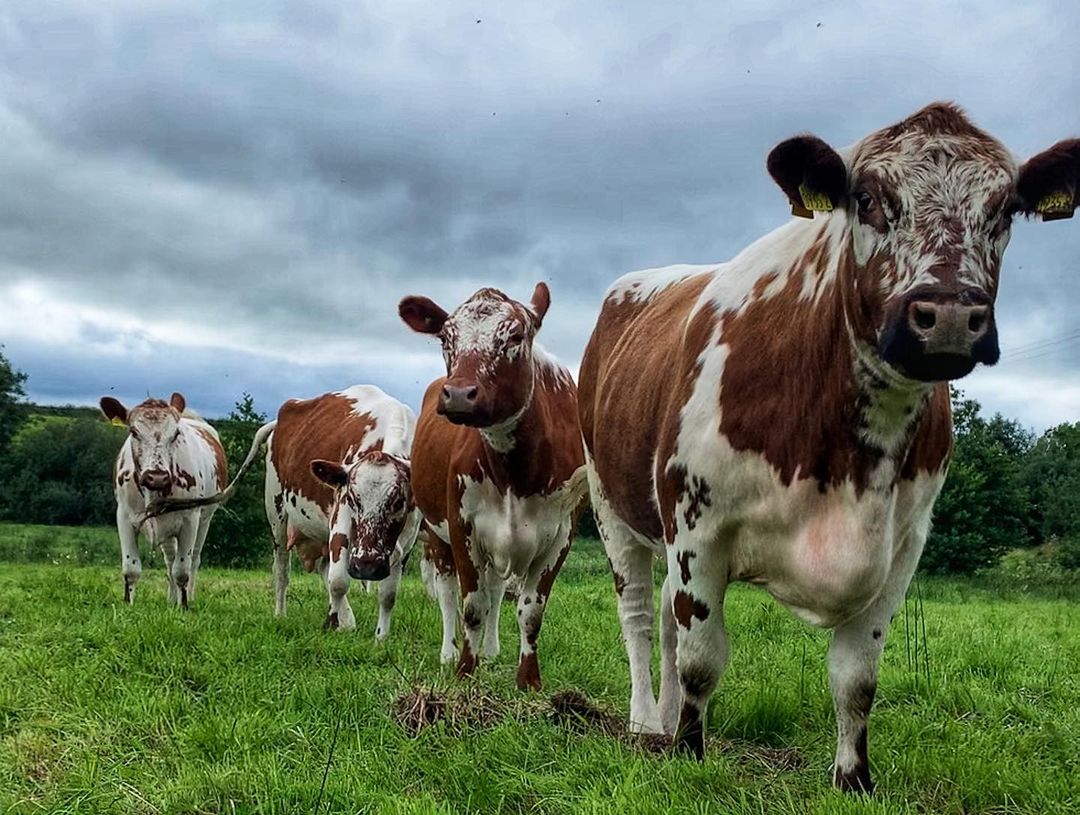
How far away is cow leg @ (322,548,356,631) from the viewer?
8.47m

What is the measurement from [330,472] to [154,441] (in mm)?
2678

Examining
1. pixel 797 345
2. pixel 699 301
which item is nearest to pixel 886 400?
pixel 797 345

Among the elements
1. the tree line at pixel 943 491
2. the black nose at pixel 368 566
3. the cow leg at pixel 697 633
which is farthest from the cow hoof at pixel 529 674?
the tree line at pixel 943 491

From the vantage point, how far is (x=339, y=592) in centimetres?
862

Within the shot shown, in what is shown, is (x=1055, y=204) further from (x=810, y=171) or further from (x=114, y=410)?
(x=114, y=410)

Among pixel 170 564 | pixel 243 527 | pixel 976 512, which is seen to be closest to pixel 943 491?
pixel 976 512

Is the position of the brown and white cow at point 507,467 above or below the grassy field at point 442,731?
above

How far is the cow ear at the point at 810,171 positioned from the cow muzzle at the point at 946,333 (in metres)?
0.64

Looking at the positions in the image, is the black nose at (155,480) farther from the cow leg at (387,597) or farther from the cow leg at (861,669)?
the cow leg at (861,669)

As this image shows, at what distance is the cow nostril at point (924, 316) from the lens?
8.77 feet

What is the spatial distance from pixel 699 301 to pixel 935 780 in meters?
2.30

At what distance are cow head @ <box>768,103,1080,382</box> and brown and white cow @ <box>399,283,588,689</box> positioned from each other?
2.92 m

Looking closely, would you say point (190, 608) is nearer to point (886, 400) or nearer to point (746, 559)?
point (746, 559)

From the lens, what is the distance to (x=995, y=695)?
577cm
